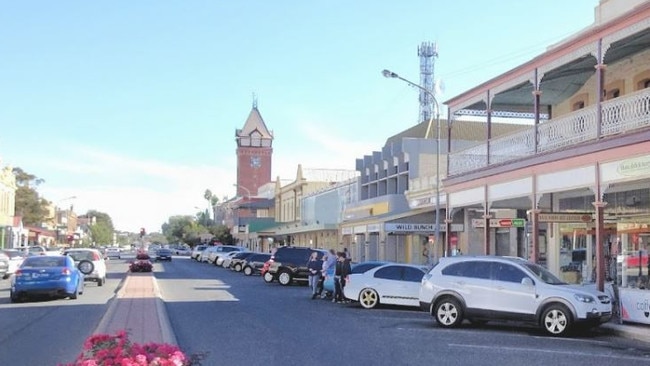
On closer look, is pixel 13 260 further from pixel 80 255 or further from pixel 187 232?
pixel 187 232

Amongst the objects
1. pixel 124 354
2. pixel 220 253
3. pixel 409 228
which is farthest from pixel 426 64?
pixel 124 354

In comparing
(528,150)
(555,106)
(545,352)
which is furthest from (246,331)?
(555,106)

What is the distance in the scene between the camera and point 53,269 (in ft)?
72.6

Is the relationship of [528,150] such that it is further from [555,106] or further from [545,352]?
[545,352]

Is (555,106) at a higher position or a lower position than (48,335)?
higher

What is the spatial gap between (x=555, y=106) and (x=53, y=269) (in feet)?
62.4

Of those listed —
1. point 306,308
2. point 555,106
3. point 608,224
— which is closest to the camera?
point 306,308

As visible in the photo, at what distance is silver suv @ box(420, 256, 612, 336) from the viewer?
1530 centimetres

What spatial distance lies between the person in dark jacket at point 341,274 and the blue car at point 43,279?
8.09 meters

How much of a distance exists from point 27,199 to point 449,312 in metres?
88.2

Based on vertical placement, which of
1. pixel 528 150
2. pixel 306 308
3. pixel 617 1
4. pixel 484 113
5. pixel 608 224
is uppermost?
pixel 617 1

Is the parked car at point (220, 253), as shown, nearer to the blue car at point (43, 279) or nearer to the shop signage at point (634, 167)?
the blue car at point (43, 279)

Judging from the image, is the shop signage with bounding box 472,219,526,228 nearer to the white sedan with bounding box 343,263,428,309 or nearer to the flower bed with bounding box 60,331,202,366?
the white sedan with bounding box 343,263,428,309

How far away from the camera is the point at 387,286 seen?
21.6 m
